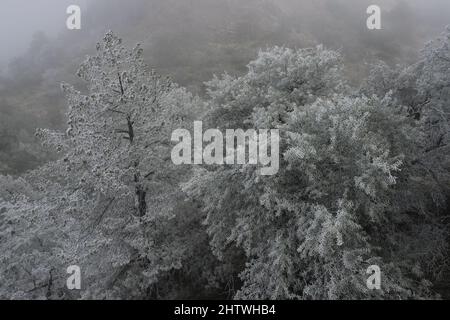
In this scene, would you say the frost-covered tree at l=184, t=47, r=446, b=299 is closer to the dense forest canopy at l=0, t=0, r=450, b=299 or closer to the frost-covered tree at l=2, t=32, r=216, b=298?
the dense forest canopy at l=0, t=0, r=450, b=299

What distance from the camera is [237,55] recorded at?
50.5m

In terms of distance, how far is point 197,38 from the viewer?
54750 millimetres

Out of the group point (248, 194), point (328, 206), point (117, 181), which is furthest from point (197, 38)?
point (328, 206)

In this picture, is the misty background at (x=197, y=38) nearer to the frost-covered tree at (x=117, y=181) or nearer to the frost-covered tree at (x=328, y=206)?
the frost-covered tree at (x=117, y=181)

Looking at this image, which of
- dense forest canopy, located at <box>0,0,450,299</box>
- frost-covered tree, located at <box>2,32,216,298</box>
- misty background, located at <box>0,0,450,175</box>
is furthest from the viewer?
misty background, located at <box>0,0,450,175</box>

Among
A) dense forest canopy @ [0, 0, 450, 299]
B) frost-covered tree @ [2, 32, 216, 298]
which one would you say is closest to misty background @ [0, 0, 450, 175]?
dense forest canopy @ [0, 0, 450, 299]

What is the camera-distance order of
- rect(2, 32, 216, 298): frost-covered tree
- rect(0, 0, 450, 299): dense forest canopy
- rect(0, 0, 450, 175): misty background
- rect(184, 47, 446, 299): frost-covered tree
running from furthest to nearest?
rect(0, 0, 450, 175): misty background < rect(2, 32, 216, 298): frost-covered tree < rect(0, 0, 450, 299): dense forest canopy < rect(184, 47, 446, 299): frost-covered tree

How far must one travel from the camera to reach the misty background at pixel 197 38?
47531 mm

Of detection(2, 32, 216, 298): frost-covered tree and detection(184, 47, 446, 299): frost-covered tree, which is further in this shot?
detection(2, 32, 216, 298): frost-covered tree

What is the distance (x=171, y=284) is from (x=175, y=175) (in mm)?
3780

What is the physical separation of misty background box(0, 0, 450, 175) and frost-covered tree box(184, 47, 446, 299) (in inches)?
1258

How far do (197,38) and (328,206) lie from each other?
46.0 metres

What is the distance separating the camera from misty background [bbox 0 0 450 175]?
47.5 meters

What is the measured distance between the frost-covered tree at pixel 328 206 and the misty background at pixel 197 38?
105ft
